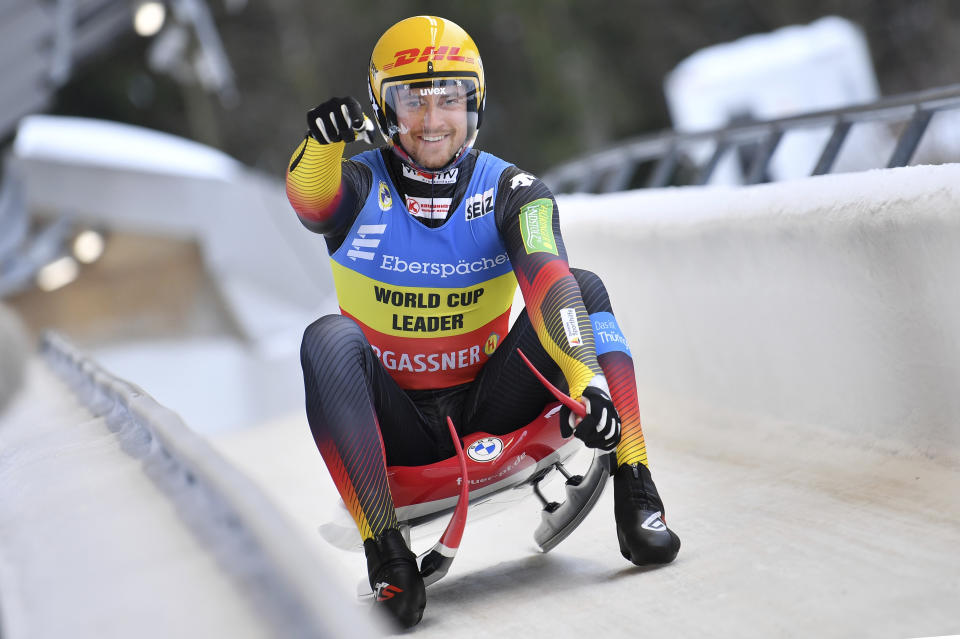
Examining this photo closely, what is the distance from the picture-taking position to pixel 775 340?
167 inches

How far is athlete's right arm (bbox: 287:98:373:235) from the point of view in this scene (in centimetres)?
297

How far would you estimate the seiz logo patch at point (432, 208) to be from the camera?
3250mm

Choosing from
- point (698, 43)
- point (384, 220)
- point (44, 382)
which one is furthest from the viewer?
point (698, 43)

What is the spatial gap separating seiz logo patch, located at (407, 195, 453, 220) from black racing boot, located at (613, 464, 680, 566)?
854 mm

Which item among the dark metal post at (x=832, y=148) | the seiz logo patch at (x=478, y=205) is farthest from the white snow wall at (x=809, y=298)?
the seiz logo patch at (x=478, y=205)

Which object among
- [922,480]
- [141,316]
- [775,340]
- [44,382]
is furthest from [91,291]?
[922,480]

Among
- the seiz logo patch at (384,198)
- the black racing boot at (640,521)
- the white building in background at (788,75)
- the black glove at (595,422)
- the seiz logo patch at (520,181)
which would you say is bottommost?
the white building in background at (788,75)

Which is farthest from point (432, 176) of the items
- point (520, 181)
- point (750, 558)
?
point (750, 558)

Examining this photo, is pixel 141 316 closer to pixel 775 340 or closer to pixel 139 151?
pixel 139 151

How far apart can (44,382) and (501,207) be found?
3434 mm

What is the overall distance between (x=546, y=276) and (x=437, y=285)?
1.13 ft

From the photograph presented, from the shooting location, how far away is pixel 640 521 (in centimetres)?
295

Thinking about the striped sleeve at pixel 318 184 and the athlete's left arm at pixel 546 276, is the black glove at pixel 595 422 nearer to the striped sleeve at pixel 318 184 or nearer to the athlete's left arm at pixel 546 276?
the athlete's left arm at pixel 546 276

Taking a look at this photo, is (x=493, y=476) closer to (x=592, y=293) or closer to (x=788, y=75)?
(x=592, y=293)
